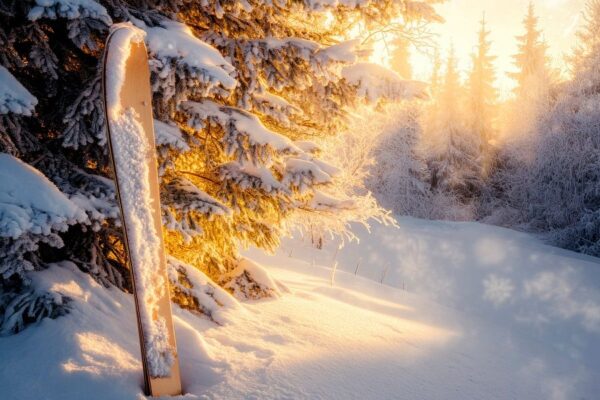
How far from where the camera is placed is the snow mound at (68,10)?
8.60 feet

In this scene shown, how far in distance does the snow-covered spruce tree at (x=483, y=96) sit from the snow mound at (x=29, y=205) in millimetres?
31376

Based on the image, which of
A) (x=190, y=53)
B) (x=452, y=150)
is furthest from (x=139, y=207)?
(x=452, y=150)

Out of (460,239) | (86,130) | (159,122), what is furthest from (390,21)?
(460,239)

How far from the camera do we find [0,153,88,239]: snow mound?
2.32m

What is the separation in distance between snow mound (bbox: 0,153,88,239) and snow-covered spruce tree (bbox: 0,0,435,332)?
0.05 meters

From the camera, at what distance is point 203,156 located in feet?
13.4

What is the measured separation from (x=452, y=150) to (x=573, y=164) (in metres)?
12.0

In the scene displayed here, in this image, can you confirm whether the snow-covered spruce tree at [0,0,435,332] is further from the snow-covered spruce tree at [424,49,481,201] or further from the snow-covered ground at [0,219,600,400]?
the snow-covered spruce tree at [424,49,481,201]

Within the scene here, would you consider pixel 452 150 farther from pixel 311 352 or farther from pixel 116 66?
pixel 116 66

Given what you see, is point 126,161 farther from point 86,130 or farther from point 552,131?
point 552,131

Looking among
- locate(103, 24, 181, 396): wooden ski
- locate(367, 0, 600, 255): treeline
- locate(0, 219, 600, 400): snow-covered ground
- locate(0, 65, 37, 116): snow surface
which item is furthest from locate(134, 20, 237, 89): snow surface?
locate(367, 0, 600, 255): treeline

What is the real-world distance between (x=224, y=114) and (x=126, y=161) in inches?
55.2

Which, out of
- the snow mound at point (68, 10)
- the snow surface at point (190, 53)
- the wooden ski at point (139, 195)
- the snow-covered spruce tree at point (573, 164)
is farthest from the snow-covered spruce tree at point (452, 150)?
the wooden ski at point (139, 195)

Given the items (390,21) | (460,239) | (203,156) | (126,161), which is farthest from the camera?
(460,239)
